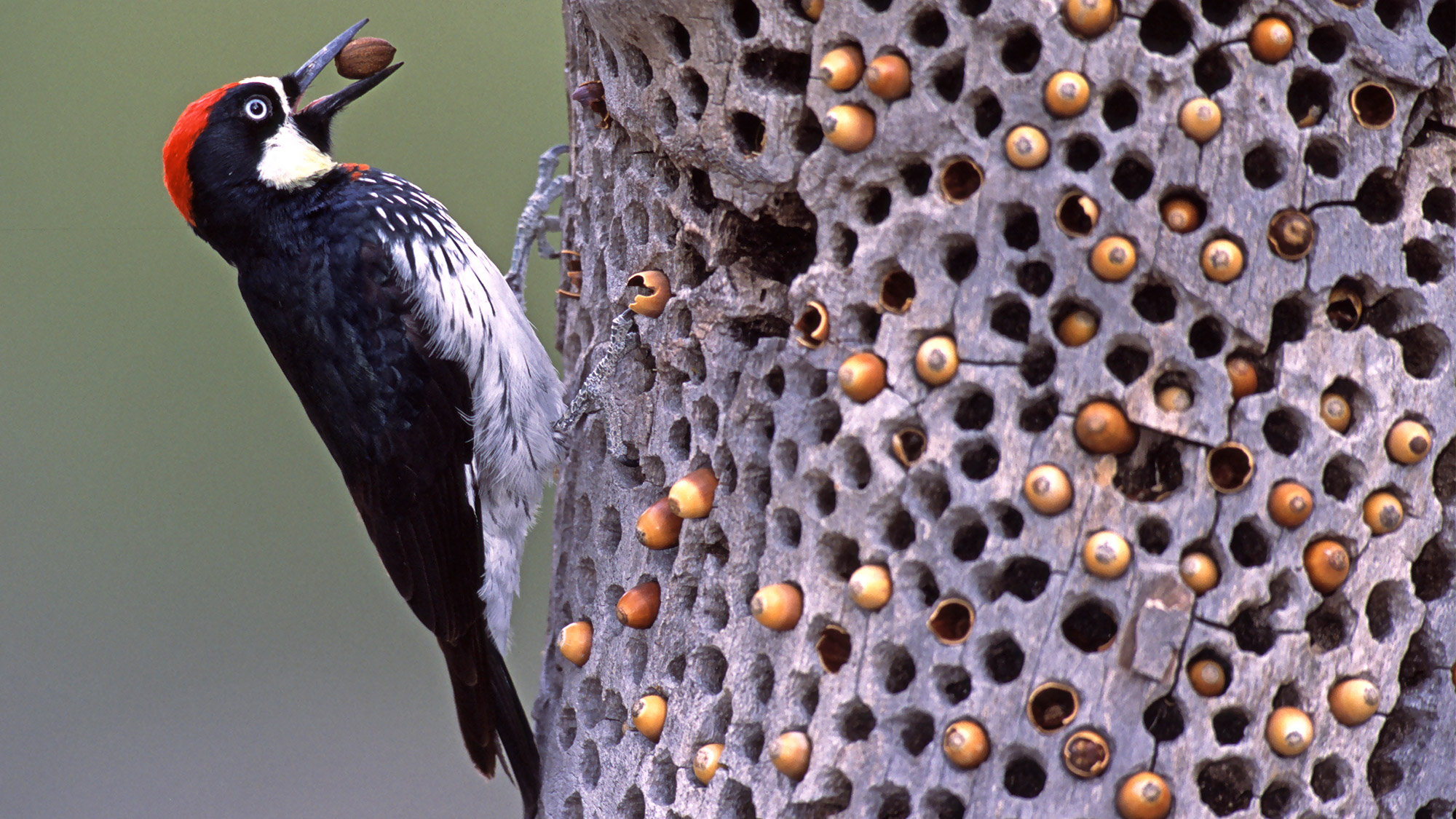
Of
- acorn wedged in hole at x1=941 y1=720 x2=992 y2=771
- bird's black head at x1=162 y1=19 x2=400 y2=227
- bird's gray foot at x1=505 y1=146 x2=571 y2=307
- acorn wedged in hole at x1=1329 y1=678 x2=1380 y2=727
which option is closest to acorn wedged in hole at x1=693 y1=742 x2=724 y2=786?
acorn wedged in hole at x1=941 y1=720 x2=992 y2=771

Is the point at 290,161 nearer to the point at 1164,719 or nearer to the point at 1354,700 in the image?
the point at 1164,719

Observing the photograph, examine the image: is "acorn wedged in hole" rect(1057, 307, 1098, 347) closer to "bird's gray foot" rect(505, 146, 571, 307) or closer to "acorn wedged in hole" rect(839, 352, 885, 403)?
"acorn wedged in hole" rect(839, 352, 885, 403)

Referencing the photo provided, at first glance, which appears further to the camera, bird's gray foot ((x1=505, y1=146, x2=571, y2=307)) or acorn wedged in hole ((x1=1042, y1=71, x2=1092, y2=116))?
bird's gray foot ((x1=505, y1=146, x2=571, y2=307))

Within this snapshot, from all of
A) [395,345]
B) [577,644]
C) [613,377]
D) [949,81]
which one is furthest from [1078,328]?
[395,345]

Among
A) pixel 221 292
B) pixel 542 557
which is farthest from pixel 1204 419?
pixel 221 292

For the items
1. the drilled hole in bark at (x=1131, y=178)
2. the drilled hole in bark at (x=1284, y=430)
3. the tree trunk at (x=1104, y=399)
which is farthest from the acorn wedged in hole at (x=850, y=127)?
the drilled hole in bark at (x=1284, y=430)

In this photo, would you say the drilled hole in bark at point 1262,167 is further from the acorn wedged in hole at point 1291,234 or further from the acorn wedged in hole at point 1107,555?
the acorn wedged in hole at point 1107,555
